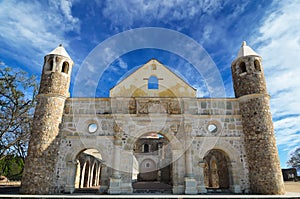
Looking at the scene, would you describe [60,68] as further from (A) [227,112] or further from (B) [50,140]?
(A) [227,112]

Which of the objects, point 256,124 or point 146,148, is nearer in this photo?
point 256,124

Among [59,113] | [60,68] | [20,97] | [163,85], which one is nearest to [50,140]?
[59,113]

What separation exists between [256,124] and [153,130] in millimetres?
7370

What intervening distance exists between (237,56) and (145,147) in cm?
2678

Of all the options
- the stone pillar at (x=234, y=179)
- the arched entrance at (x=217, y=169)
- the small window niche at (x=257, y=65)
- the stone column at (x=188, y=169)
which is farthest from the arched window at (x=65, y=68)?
the small window niche at (x=257, y=65)

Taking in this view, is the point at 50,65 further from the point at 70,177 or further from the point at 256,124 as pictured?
the point at 256,124

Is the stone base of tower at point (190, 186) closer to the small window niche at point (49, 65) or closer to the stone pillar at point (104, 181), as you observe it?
the stone pillar at point (104, 181)

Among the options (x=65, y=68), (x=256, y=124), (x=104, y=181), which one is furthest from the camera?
(x=65, y=68)

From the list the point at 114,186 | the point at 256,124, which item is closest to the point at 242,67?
the point at 256,124

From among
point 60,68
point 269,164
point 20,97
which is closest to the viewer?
point 269,164

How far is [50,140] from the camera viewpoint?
13.3 meters

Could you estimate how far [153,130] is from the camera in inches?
545

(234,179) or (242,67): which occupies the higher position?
(242,67)

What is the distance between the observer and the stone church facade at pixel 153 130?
41.7ft
